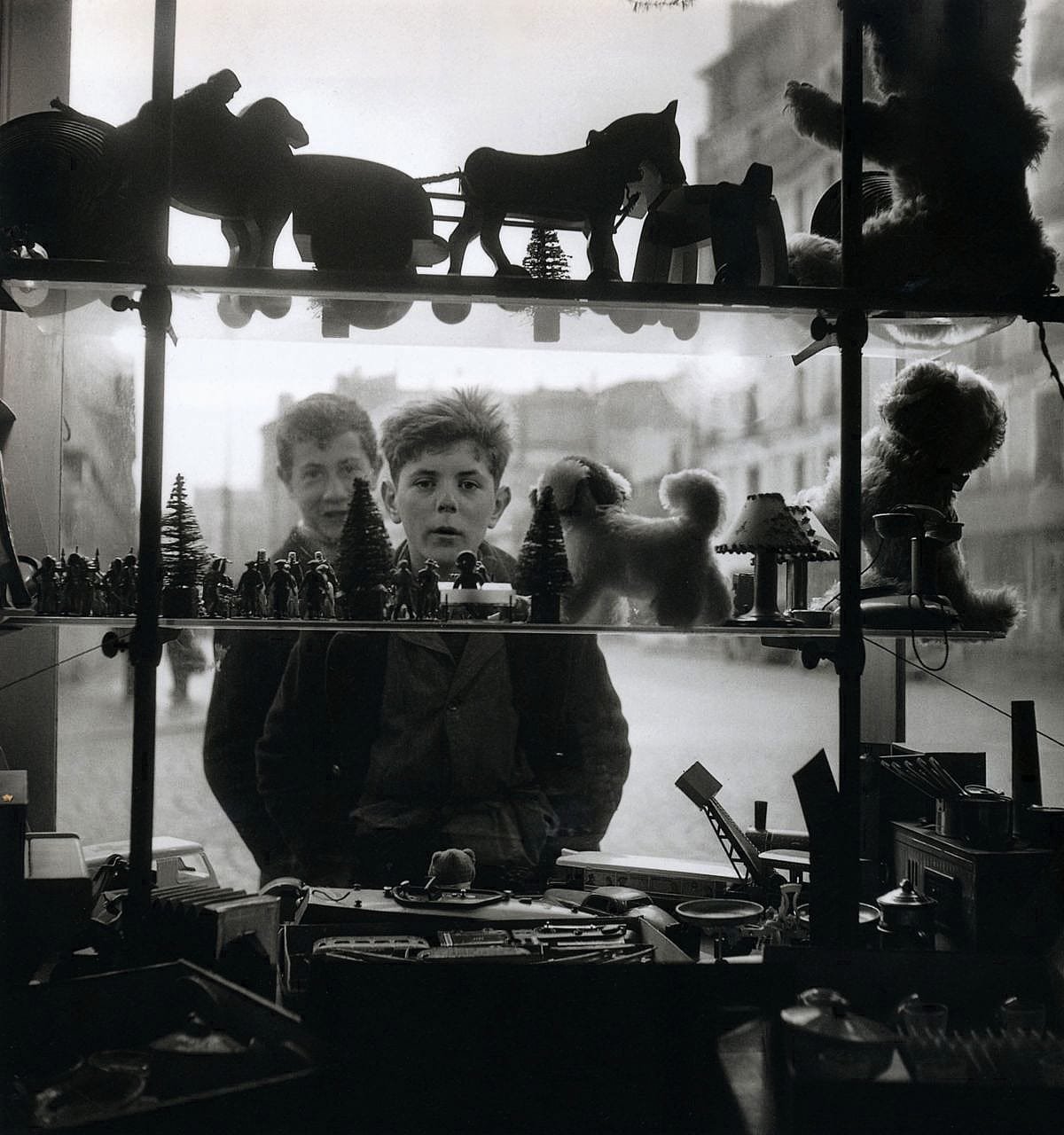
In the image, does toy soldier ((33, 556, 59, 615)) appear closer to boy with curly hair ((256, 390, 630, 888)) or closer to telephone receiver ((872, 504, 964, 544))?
boy with curly hair ((256, 390, 630, 888))

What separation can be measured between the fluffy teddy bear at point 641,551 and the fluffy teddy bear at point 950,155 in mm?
446

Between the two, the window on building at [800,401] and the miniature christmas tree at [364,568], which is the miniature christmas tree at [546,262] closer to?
the miniature christmas tree at [364,568]

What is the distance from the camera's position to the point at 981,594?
5.73 ft

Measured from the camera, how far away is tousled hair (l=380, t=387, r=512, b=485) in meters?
2.00

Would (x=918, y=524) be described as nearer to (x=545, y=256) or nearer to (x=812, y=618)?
(x=812, y=618)

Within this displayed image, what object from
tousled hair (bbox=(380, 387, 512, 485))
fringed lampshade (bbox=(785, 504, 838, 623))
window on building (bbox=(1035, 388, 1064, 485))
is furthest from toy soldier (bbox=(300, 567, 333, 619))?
window on building (bbox=(1035, 388, 1064, 485))

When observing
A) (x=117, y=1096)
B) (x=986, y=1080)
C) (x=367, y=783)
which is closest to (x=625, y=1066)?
(x=986, y=1080)

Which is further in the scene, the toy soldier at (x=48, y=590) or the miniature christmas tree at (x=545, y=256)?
the miniature christmas tree at (x=545, y=256)

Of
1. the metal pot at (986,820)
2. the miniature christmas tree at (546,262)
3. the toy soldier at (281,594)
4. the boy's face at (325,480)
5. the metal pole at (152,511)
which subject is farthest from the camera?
the boy's face at (325,480)

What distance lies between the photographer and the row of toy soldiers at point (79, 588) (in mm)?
1545

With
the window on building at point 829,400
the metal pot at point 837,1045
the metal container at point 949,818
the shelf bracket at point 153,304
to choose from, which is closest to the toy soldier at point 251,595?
the shelf bracket at point 153,304

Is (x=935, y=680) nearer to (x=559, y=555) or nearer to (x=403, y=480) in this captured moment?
(x=559, y=555)

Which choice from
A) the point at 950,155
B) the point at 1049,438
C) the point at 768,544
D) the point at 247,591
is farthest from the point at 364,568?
the point at 1049,438

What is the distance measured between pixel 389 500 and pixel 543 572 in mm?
496
